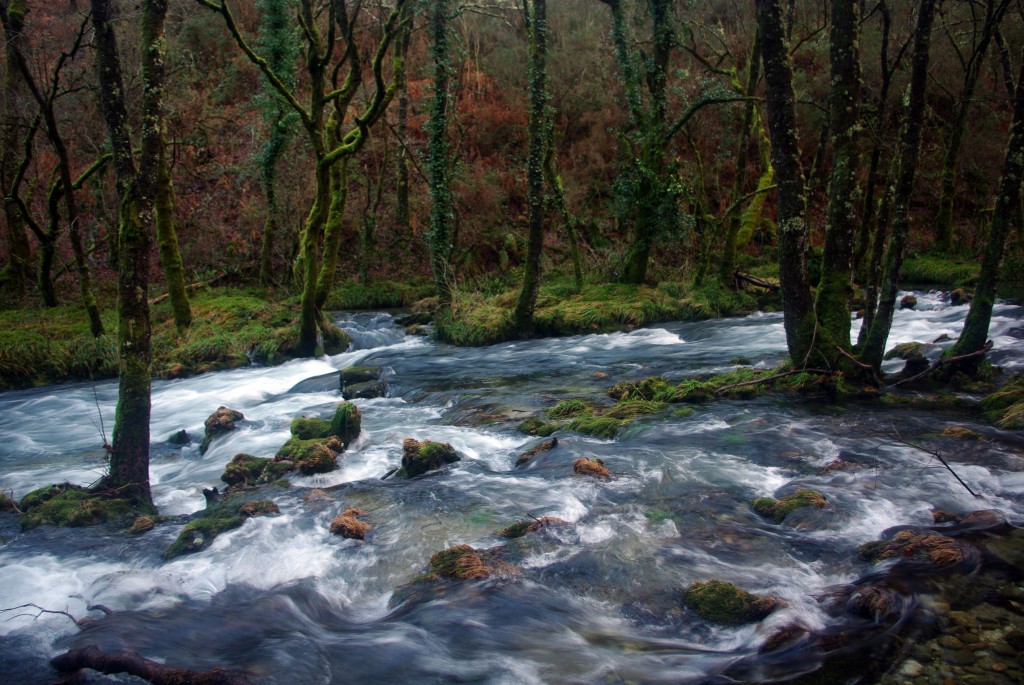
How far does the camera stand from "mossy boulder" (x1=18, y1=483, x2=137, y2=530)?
7305mm

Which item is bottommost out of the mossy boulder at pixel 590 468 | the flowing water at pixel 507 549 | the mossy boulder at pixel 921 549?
the flowing water at pixel 507 549

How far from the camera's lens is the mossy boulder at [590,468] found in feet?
26.1

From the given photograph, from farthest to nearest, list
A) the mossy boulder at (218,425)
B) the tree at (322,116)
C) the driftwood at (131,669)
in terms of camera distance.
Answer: the tree at (322,116)
the mossy boulder at (218,425)
the driftwood at (131,669)

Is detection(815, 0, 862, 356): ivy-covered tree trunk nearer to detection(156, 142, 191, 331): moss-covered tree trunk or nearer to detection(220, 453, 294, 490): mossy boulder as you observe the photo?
detection(220, 453, 294, 490): mossy boulder

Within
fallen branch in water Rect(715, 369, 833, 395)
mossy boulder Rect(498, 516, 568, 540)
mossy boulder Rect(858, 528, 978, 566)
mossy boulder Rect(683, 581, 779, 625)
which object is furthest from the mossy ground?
mossy boulder Rect(683, 581, 779, 625)

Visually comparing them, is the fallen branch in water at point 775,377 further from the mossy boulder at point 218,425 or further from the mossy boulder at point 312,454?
the mossy boulder at point 218,425

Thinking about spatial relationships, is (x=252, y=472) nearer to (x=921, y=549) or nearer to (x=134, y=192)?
(x=134, y=192)

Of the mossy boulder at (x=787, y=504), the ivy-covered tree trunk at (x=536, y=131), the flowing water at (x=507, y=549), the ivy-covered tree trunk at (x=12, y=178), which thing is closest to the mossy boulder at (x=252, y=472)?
the flowing water at (x=507, y=549)

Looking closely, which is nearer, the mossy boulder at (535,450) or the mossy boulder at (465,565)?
the mossy boulder at (465,565)

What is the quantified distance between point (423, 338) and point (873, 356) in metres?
11.6

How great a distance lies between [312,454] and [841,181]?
7.53m

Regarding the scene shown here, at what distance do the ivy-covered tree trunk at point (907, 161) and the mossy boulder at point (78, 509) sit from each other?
927 cm

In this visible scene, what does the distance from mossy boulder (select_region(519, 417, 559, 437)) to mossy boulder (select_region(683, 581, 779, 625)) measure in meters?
4.74

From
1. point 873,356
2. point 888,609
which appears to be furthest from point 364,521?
point 873,356
